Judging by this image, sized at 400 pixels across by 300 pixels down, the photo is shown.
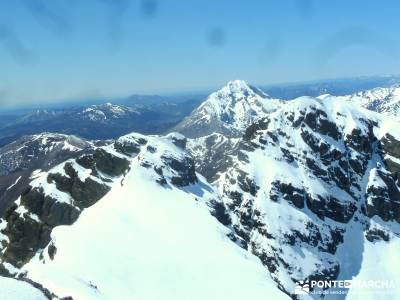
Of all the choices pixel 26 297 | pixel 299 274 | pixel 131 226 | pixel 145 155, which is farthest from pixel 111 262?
pixel 299 274

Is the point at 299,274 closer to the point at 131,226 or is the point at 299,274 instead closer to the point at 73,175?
the point at 131,226

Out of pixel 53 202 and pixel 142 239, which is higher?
pixel 142 239

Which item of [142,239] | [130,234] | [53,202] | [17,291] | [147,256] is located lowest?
[53,202]

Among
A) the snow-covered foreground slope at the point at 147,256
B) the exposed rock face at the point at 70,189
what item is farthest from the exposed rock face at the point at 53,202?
the snow-covered foreground slope at the point at 147,256

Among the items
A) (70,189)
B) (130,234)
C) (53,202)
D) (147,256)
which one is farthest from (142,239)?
(70,189)

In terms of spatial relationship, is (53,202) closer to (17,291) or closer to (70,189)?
(70,189)

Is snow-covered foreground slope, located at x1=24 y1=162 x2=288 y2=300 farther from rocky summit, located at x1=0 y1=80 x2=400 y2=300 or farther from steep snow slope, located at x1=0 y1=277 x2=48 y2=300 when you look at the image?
steep snow slope, located at x1=0 y1=277 x2=48 y2=300

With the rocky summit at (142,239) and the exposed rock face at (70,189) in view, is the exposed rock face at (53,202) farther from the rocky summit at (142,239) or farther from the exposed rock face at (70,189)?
the rocky summit at (142,239)

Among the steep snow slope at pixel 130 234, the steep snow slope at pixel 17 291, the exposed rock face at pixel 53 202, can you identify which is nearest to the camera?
the steep snow slope at pixel 17 291
